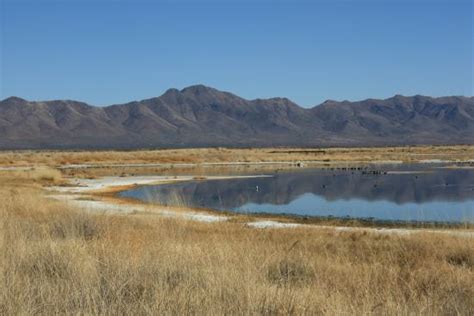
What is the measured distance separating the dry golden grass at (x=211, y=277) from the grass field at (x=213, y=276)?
0.8 inches

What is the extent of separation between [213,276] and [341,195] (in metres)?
28.9

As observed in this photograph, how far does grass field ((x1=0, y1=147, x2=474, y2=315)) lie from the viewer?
6.64 metres

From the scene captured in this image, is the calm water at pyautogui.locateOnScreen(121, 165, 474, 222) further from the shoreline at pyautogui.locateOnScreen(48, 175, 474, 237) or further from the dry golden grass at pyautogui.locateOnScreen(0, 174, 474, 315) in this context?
the dry golden grass at pyautogui.locateOnScreen(0, 174, 474, 315)

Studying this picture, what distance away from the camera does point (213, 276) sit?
750cm

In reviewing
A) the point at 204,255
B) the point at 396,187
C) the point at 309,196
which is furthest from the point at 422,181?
the point at 204,255

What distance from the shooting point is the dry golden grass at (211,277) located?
663cm

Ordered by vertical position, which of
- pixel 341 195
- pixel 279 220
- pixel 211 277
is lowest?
pixel 341 195

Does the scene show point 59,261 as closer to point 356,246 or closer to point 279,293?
point 279,293

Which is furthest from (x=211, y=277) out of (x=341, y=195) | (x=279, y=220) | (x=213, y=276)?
(x=341, y=195)

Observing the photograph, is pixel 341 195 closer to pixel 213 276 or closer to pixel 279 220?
pixel 279 220

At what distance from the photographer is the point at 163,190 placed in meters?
37.0

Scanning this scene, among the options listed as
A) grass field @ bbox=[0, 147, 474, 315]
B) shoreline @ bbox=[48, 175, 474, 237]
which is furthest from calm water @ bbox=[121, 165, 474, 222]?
grass field @ bbox=[0, 147, 474, 315]

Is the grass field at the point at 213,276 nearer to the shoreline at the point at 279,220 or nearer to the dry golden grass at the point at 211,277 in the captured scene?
the dry golden grass at the point at 211,277

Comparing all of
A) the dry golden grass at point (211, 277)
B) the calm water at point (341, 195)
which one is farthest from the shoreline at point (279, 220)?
the dry golden grass at point (211, 277)
